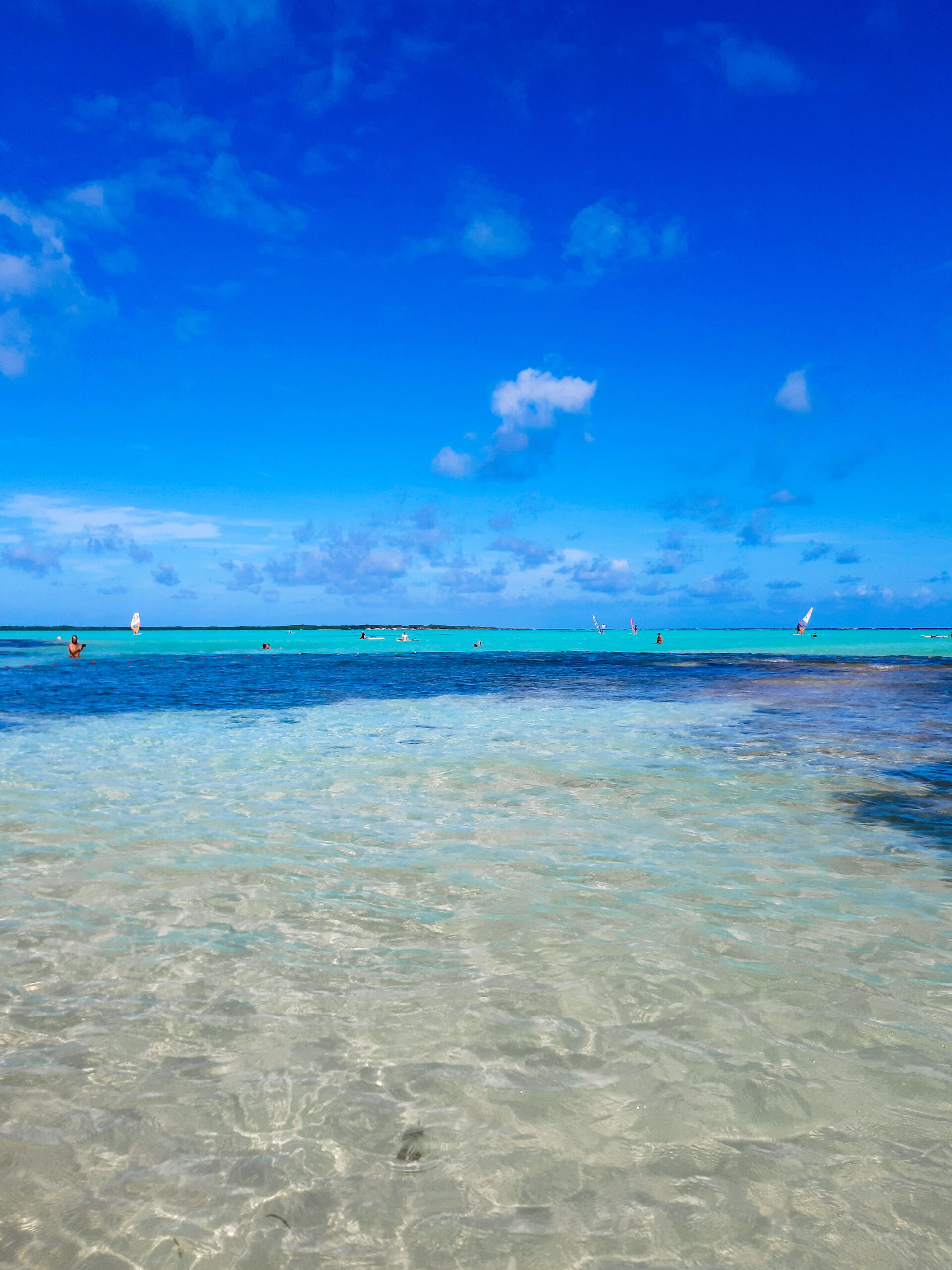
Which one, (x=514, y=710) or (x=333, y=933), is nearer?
(x=333, y=933)

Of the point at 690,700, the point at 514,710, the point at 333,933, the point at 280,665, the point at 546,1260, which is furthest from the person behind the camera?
the point at 280,665

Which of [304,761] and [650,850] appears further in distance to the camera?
[304,761]

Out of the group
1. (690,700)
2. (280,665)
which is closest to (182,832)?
(690,700)

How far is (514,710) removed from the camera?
23219mm

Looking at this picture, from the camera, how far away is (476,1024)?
15.6ft

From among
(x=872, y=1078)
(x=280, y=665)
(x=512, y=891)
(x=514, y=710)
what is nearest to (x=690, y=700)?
(x=514, y=710)

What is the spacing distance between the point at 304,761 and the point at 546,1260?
470 inches

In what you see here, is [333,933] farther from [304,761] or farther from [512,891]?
[304,761]

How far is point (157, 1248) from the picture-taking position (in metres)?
3.02

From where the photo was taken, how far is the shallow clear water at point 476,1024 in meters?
3.17

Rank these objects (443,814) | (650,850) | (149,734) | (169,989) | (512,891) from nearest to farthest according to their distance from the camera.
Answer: (169,989), (512,891), (650,850), (443,814), (149,734)

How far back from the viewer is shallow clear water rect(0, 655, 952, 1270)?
125 inches

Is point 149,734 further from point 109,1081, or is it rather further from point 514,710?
point 109,1081

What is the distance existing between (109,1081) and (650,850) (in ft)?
20.3
